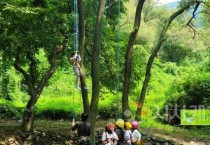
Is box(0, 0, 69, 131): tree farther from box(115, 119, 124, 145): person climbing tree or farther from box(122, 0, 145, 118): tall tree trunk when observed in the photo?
box(115, 119, 124, 145): person climbing tree

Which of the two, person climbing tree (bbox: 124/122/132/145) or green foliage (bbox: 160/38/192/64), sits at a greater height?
green foliage (bbox: 160/38/192/64)

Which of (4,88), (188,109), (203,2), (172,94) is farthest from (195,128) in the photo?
(4,88)

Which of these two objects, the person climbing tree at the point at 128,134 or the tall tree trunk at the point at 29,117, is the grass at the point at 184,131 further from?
the person climbing tree at the point at 128,134

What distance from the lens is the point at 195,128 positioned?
72.9 ft

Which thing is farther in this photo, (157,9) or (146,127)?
(157,9)

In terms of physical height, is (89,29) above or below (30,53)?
above

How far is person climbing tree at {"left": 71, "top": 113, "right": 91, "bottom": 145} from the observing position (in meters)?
11.1

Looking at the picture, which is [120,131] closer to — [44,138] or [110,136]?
[110,136]

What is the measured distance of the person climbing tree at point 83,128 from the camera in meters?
11.1

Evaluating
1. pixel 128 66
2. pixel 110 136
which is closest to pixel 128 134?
pixel 110 136

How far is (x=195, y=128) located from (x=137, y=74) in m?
5.02

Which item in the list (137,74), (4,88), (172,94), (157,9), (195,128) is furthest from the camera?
(157,9)

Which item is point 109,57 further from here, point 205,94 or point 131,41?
point 205,94

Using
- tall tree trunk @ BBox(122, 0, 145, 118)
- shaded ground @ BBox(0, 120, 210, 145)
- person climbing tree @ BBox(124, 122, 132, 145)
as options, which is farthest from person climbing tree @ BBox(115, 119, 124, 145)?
tall tree trunk @ BBox(122, 0, 145, 118)
